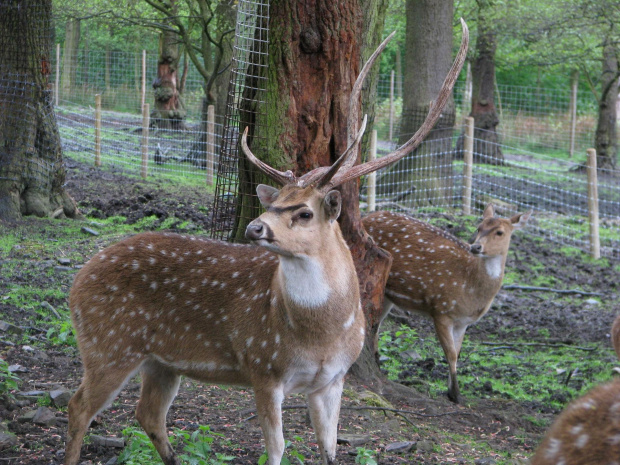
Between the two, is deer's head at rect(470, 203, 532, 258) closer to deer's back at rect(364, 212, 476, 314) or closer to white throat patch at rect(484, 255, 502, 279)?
white throat patch at rect(484, 255, 502, 279)

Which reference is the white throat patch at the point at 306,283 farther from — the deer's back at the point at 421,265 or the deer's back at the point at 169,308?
the deer's back at the point at 421,265

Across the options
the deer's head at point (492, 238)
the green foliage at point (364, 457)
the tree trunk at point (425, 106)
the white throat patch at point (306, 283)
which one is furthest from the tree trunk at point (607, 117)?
the white throat patch at point (306, 283)

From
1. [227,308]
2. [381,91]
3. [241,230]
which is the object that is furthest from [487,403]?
[381,91]

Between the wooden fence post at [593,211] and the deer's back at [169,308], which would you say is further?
the wooden fence post at [593,211]

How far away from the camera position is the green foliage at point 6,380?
14.7ft

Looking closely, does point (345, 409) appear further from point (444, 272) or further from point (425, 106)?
point (425, 106)

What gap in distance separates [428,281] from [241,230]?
198 centimetres

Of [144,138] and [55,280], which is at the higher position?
[144,138]

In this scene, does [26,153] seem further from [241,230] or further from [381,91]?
[381,91]

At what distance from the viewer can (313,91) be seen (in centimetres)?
532

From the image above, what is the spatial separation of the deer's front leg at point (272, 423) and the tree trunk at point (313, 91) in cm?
173

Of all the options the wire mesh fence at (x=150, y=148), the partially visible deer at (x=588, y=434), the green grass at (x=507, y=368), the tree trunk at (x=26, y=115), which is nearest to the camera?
the partially visible deer at (x=588, y=434)

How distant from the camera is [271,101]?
543 cm

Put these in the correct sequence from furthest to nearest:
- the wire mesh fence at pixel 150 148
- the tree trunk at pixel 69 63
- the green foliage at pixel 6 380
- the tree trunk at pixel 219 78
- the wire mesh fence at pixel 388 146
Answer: the tree trunk at pixel 69 63 < the wire mesh fence at pixel 150 148 < the tree trunk at pixel 219 78 < the wire mesh fence at pixel 388 146 < the green foliage at pixel 6 380
